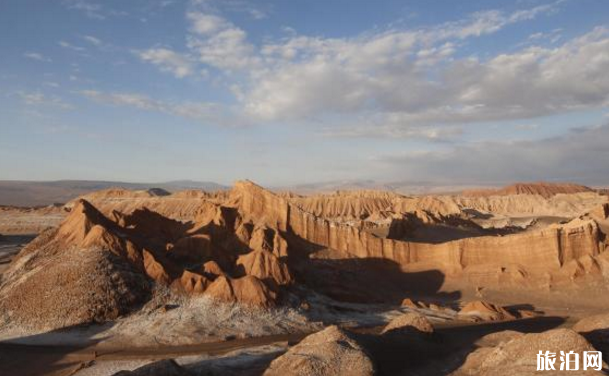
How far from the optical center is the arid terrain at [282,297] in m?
15.2

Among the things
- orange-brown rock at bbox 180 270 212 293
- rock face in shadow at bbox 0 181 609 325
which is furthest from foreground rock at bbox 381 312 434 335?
orange-brown rock at bbox 180 270 212 293

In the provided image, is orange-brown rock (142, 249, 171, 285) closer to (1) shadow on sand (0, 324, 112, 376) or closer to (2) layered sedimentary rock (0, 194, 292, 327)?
(2) layered sedimentary rock (0, 194, 292, 327)

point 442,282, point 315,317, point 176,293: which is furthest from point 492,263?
point 176,293

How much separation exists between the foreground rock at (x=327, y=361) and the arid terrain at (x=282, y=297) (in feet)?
0.12

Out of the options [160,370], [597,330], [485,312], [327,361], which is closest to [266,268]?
[485,312]

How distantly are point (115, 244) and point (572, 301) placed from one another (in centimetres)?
2164

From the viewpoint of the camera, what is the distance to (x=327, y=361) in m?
13.4

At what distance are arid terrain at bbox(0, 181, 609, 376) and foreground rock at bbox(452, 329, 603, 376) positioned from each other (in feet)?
0.15

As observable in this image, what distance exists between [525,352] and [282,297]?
10456 mm

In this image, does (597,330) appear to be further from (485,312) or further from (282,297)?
(282,297)

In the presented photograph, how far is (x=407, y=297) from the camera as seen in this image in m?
27.9

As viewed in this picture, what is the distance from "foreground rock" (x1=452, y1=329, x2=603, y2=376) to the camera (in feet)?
44.9

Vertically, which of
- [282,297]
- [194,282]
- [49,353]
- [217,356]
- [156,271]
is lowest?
[49,353]

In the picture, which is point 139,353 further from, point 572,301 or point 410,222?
point 410,222
